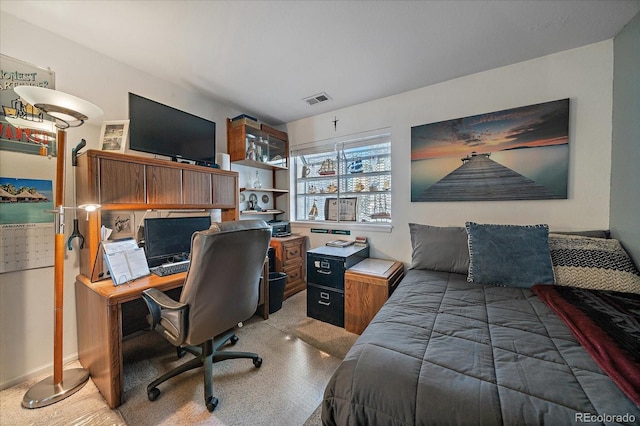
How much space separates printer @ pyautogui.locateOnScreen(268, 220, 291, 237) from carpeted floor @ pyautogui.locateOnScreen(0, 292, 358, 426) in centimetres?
144

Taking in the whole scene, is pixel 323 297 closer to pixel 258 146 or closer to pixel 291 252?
pixel 291 252

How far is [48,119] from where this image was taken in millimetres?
1764

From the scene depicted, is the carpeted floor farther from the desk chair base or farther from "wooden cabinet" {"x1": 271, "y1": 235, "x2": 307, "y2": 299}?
"wooden cabinet" {"x1": 271, "y1": 235, "x2": 307, "y2": 299}

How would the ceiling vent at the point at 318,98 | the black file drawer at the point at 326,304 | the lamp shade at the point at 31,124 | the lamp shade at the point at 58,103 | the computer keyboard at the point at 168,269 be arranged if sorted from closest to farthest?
the lamp shade at the point at 58,103, the lamp shade at the point at 31,124, the computer keyboard at the point at 168,269, the black file drawer at the point at 326,304, the ceiling vent at the point at 318,98

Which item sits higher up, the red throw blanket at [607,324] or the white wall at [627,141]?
the white wall at [627,141]

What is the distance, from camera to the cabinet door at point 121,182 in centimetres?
168

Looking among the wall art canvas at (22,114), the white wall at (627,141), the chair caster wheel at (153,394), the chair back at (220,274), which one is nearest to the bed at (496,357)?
the white wall at (627,141)

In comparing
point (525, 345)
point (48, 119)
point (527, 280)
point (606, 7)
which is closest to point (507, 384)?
point (525, 345)

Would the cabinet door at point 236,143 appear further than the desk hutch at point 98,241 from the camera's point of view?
Yes

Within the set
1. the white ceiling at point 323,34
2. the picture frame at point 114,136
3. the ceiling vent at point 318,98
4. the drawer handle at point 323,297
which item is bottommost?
the drawer handle at point 323,297

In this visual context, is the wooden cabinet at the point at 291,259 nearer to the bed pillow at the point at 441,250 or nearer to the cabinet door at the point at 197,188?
the cabinet door at the point at 197,188

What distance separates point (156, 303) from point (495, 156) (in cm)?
304

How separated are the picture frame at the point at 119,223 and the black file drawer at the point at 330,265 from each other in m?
1.71

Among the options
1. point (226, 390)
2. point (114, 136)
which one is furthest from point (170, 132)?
point (226, 390)
